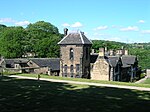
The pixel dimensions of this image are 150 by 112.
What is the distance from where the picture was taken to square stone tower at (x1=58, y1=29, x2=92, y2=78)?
42719 millimetres

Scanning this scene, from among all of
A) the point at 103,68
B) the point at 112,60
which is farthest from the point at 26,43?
the point at 103,68

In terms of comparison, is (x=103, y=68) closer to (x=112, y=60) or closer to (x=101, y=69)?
(x=101, y=69)

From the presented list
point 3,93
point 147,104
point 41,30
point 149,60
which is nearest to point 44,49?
point 41,30

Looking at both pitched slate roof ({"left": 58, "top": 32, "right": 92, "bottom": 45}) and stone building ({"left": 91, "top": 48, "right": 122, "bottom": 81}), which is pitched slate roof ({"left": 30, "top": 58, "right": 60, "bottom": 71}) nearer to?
pitched slate roof ({"left": 58, "top": 32, "right": 92, "bottom": 45})

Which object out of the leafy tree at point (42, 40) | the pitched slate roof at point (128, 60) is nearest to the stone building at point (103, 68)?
the pitched slate roof at point (128, 60)

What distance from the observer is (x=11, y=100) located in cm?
2019

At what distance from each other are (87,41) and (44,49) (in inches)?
986

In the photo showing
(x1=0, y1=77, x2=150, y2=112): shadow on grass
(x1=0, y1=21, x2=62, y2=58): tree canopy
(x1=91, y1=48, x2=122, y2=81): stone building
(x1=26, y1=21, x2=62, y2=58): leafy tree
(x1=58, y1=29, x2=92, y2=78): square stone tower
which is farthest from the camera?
(x1=26, y1=21, x2=62, y2=58): leafy tree

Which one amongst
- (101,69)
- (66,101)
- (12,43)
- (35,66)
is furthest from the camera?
(12,43)

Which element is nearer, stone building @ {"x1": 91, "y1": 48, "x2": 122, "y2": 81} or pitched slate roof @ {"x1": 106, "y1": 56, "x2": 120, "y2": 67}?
stone building @ {"x1": 91, "y1": 48, "x2": 122, "y2": 81}

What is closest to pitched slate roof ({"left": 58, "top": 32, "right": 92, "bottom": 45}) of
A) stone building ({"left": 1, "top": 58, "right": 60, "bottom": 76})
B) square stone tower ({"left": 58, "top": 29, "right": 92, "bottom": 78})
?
square stone tower ({"left": 58, "top": 29, "right": 92, "bottom": 78})

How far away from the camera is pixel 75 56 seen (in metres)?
43.2

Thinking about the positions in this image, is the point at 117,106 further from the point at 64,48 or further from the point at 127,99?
the point at 64,48

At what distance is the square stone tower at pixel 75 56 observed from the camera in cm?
4272
